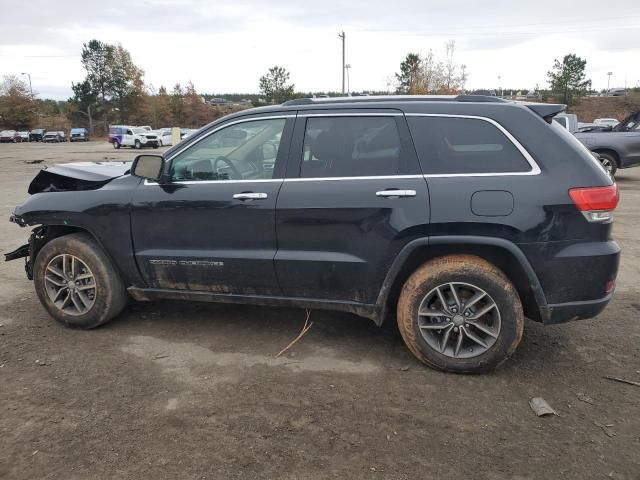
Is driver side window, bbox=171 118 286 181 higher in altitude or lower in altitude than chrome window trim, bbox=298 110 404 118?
lower

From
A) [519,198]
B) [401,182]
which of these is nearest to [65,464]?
[401,182]

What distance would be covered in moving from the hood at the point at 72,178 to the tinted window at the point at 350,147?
1761 millimetres

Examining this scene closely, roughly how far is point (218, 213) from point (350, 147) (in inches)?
42.4

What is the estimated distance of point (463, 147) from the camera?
11.3ft

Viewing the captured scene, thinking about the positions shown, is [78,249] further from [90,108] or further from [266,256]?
[90,108]

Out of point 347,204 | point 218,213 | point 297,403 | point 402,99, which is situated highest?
point 402,99

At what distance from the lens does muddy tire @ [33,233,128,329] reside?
418cm

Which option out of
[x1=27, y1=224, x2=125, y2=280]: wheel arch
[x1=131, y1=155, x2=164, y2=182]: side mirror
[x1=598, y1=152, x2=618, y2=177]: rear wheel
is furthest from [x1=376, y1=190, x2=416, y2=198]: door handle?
[x1=598, y1=152, x2=618, y2=177]: rear wheel

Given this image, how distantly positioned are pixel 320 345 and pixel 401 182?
146cm

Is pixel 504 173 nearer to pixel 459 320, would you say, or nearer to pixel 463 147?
pixel 463 147

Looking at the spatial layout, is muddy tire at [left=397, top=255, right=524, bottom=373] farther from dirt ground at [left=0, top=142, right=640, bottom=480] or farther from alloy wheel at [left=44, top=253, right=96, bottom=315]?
alloy wheel at [left=44, top=253, right=96, bottom=315]

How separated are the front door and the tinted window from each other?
204 millimetres

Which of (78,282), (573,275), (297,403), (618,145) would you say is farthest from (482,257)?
(618,145)

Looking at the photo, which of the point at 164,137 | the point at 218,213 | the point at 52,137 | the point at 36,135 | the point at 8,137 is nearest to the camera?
the point at 218,213
